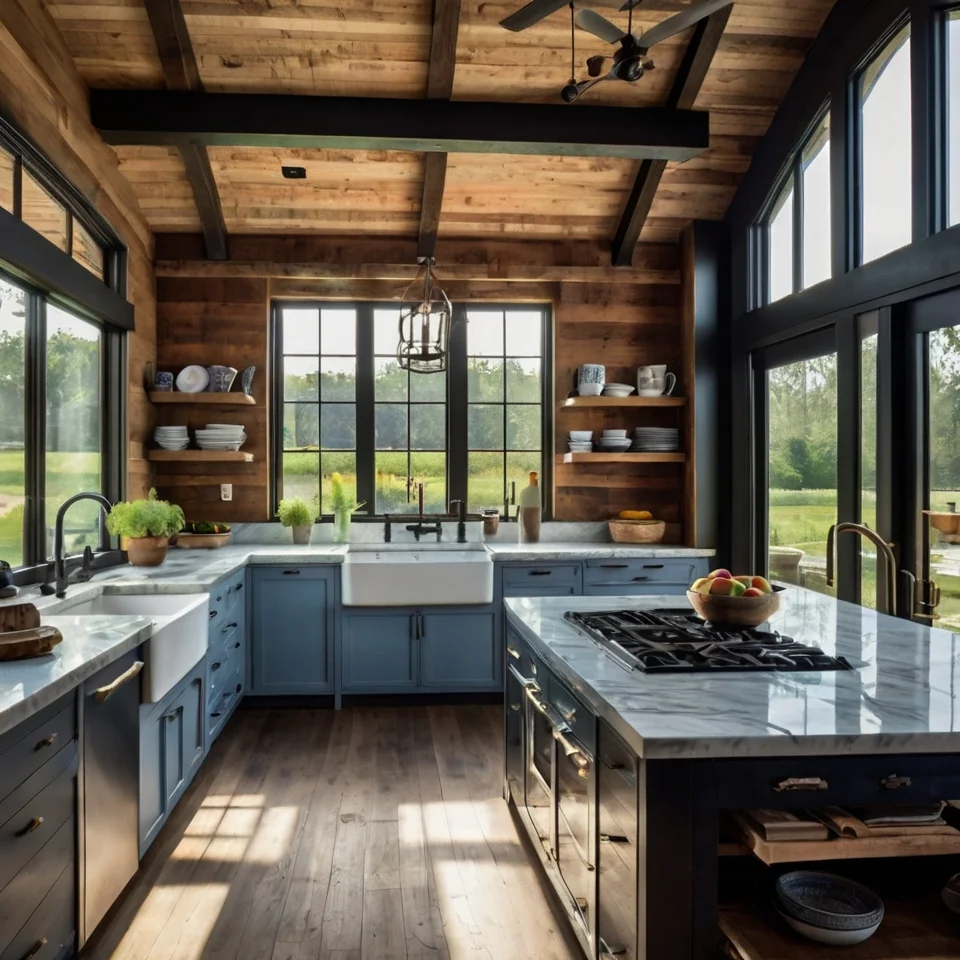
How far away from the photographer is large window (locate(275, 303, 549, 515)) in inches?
212

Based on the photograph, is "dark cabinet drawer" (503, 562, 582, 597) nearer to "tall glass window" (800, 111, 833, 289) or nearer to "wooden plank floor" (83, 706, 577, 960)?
"wooden plank floor" (83, 706, 577, 960)

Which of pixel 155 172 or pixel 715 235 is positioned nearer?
pixel 155 172

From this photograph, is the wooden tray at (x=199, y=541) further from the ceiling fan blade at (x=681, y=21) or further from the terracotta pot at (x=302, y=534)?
the ceiling fan blade at (x=681, y=21)

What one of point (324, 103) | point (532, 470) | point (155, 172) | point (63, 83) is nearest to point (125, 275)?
point (155, 172)

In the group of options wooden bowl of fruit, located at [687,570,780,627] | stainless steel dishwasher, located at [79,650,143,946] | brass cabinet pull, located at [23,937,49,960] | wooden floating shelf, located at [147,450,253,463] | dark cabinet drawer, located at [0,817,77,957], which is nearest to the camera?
dark cabinet drawer, located at [0,817,77,957]

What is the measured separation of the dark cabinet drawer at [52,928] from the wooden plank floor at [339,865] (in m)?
0.24

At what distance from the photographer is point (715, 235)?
5117mm

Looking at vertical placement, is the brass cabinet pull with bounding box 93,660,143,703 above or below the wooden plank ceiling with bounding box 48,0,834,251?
below

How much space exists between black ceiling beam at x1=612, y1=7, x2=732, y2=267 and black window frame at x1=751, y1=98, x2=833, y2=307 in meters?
0.63

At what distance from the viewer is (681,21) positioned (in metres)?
2.62

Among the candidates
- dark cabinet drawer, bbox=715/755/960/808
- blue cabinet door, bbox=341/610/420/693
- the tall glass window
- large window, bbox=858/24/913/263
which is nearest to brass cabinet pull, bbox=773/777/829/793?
dark cabinet drawer, bbox=715/755/960/808

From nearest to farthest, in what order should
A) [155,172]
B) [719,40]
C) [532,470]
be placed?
[719,40]
[155,172]
[532,470]

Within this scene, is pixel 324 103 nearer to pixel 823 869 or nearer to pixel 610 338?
pixel 610 338

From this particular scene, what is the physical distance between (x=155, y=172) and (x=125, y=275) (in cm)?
63
